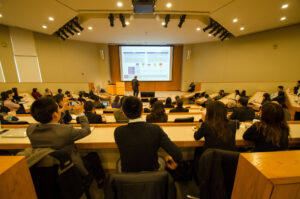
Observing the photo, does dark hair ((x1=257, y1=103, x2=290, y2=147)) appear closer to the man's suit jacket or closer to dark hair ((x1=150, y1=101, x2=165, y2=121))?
dark hair ((x1=150, y1=101, x2=165, y2=121))

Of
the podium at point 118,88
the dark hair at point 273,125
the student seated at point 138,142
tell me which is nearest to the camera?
the student seated at point 138,142

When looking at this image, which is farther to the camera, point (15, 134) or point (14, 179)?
point (15, 134)

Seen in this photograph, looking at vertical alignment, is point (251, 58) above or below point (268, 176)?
above

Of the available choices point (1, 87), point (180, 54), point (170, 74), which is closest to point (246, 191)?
point (1, 87)

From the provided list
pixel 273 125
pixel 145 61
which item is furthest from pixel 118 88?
pixel 273 125

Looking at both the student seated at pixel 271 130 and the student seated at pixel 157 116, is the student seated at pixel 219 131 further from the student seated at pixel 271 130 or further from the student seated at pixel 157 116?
A: the student seated at pixel 157 116

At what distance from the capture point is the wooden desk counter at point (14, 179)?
1.60 feet

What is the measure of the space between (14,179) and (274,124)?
1.89 meters

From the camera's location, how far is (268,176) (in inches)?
18.1

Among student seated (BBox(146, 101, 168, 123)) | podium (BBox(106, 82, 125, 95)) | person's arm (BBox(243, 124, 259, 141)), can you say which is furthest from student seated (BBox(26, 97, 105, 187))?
podium (BBox(106, 82, 125, 95))

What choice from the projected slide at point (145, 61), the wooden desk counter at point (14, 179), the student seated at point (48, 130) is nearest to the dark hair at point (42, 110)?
the student seated at point (48, 130)

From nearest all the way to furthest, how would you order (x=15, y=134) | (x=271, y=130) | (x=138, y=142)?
(x=138, y=142) < (x=271, y=130) < (x=15, y=134)

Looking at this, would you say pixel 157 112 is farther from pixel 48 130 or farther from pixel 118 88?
pixel 118 88

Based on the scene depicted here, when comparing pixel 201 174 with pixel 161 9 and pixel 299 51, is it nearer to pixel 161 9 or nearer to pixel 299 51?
pixel 161 9
